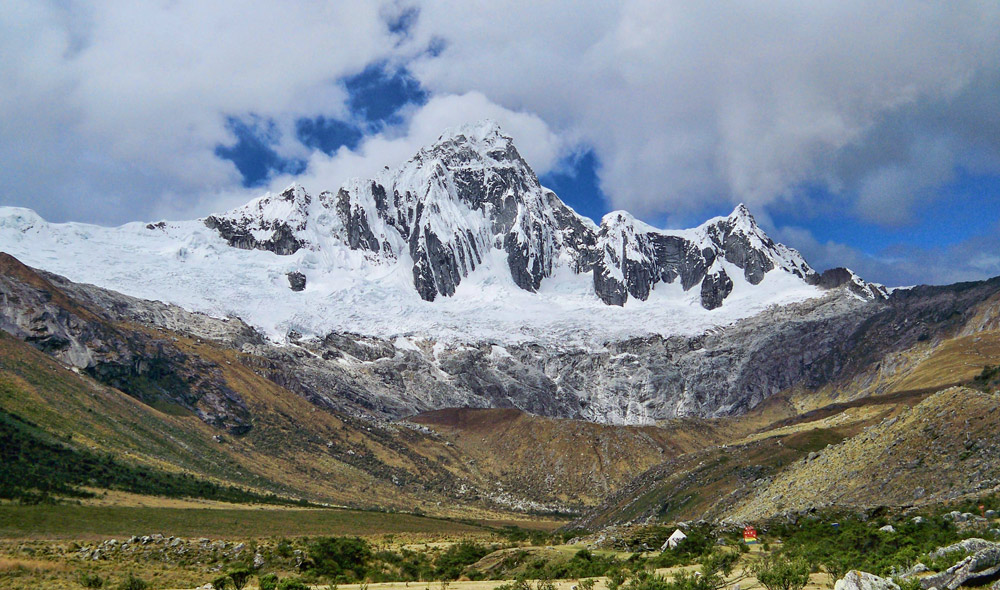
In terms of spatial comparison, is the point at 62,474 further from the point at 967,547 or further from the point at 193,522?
the point at 967,547

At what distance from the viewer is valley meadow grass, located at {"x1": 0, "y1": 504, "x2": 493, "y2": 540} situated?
58688mm

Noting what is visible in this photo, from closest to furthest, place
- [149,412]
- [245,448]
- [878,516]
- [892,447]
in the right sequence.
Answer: [878,516] → [892,447] → [149,412] → [245,448]

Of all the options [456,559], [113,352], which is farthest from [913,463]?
[113,352]

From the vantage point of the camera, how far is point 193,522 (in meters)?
69.6

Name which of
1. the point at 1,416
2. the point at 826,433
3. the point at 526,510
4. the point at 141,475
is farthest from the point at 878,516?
the point at 526,510

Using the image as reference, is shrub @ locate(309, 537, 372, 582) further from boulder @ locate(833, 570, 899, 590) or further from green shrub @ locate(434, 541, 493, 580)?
boulder @ locate(833, 570, 899, 590)

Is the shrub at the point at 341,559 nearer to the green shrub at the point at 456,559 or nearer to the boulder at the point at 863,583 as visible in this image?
the green shrub at the point at 456,559

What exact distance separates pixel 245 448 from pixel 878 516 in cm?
11187

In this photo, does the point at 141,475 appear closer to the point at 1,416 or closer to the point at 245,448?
the point at 1,416

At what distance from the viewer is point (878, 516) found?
43188 millimetres

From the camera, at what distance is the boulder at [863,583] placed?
20859mm

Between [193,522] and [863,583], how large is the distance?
205 feet

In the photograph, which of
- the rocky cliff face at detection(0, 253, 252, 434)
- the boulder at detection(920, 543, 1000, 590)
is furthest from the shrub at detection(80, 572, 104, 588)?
the rocky cliff face at detection(0, 253, 252, 434)

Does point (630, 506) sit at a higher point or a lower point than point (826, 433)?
lower
